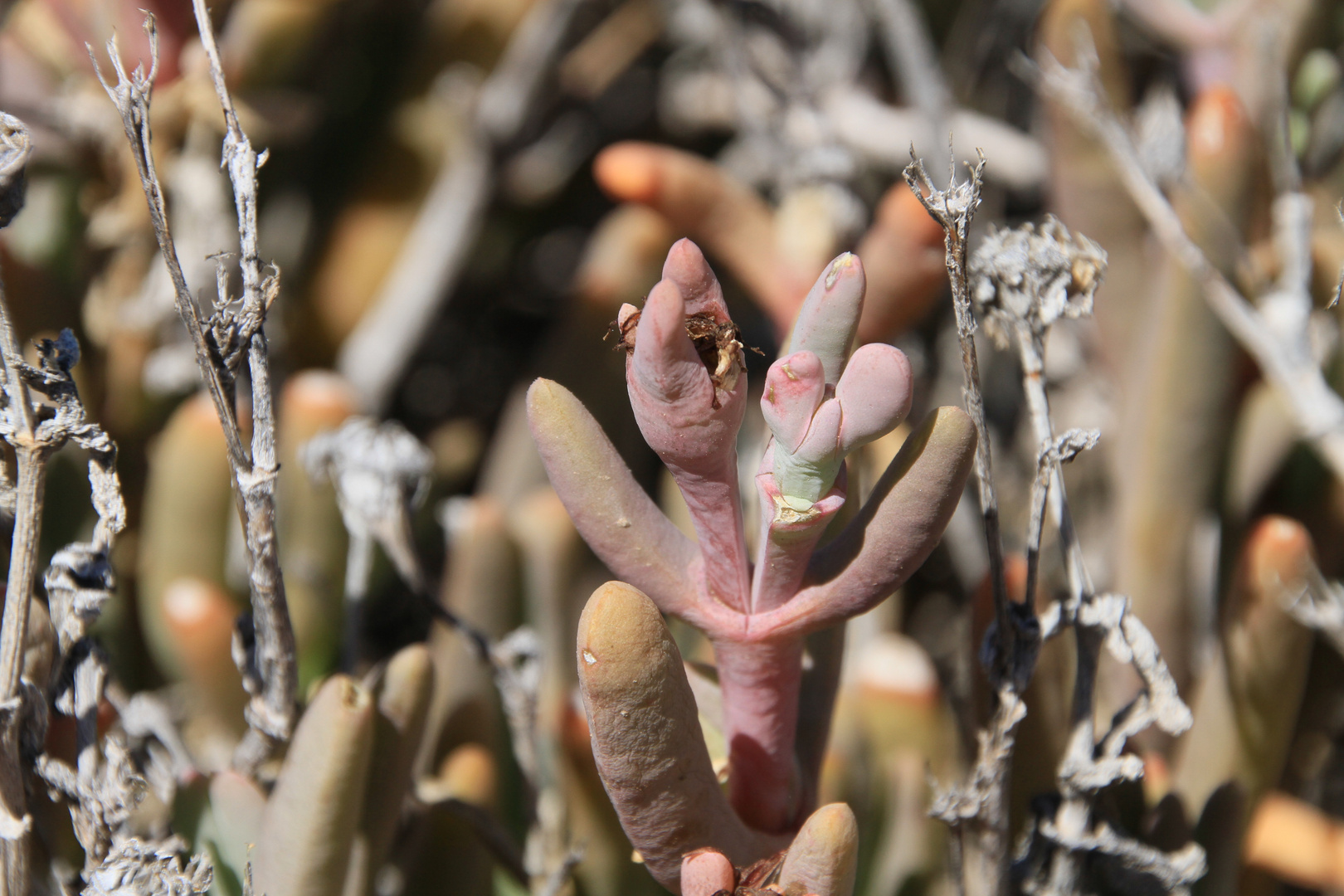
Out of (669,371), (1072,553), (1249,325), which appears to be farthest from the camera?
(1249,325)

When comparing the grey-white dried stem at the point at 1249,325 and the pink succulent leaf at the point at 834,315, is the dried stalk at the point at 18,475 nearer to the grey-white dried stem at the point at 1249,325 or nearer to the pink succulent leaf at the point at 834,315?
the pink succulent leaf at the point at 834,315

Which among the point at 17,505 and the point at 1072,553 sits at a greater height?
the point at 1072,553

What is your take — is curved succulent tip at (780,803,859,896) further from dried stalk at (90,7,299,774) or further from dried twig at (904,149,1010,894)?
dried stalk at (90,7,299,774)

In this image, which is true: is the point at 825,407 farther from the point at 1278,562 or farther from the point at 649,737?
the point at 1278,562

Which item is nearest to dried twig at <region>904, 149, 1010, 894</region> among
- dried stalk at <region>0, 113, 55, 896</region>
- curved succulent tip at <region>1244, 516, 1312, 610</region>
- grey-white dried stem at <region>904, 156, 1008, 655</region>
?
grey-white dried stem at <region>904, 156, 1008, 655</region>

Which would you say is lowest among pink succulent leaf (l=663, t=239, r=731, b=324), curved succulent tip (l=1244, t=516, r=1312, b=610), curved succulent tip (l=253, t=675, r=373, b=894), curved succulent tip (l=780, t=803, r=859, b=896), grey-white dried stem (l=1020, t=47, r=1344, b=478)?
curved succulent tip (l=253, t=675, r=373, b=894)

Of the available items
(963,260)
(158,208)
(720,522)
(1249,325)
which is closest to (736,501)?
(720,522)
